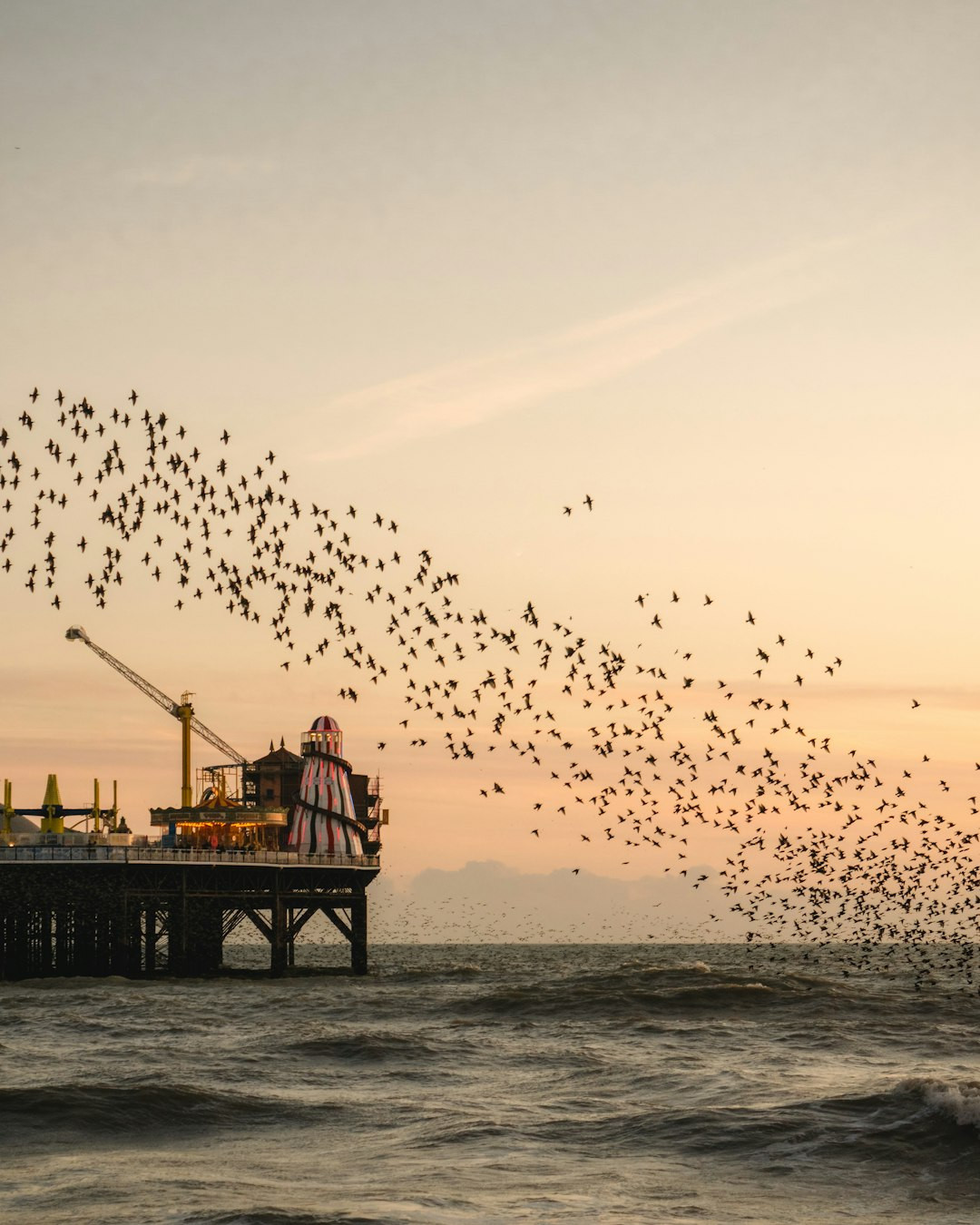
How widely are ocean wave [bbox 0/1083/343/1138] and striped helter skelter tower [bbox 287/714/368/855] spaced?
61.1 m

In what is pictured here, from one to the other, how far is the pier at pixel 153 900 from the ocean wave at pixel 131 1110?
49.0 metres

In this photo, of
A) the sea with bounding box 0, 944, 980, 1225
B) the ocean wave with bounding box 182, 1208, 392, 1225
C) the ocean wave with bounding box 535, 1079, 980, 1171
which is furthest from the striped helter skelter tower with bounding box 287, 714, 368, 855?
the ocean wave with bounding box 182, 1208, 392, 1225

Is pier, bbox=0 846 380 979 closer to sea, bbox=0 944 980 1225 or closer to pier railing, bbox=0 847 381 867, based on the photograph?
pier railing, bbox=0 847 381 867

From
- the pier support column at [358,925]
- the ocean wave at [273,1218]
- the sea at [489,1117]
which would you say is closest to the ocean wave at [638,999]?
the sea at [489,1117]

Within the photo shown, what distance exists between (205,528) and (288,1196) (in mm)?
19029

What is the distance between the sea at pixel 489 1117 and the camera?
26.3 m

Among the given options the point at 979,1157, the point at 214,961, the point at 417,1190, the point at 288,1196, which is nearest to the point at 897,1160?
the point at 979,1157

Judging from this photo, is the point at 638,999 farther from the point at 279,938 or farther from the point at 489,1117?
the point at 489,1117

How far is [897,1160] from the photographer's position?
100.0 ft

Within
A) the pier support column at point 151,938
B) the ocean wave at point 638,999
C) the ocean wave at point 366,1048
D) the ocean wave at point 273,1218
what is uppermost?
the pier support column at point 151,938

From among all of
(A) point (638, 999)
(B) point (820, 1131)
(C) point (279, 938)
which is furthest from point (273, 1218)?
(C) point (279, 938)

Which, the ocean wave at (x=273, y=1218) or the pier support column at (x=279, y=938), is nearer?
the ocean wave at (x=273, y=1218)

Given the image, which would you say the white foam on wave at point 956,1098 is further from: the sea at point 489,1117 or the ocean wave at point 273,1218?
the ocean wave at point 273,1218

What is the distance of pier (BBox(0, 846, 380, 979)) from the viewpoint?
3359 inches
